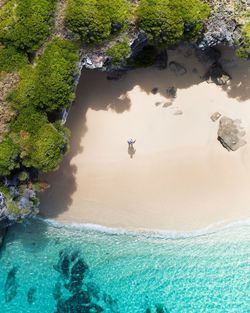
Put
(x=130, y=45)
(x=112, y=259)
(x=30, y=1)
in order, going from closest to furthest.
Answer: (x=30, y=1)
(x=130, y=45)
(x=112, y=259)

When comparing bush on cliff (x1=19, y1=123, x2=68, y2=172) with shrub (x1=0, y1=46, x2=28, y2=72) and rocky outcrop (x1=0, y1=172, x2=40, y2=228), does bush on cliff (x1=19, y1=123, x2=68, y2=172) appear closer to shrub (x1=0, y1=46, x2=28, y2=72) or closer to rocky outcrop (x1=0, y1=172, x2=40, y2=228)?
rocky outcrop (x1=0, y1=172, x2=40, y2=228)

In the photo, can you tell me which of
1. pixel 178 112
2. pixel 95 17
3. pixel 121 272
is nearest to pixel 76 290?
pixel 121 272

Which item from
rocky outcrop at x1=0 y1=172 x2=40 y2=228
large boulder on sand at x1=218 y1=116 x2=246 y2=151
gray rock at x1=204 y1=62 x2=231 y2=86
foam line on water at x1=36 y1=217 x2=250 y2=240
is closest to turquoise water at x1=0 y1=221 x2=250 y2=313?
foam line on water at x1=36 y1=217 x2=250 y2=240

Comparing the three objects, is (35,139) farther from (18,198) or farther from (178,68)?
(178,68)

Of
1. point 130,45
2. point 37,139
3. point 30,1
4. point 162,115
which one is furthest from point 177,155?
point 30,1

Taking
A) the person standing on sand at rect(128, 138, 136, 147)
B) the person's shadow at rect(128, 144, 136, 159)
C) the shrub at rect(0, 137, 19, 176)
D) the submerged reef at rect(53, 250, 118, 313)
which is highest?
the person standing on sand at rect(128, 138, 136, 147)

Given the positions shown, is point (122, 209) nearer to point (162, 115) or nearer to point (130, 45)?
point (162, 115)
